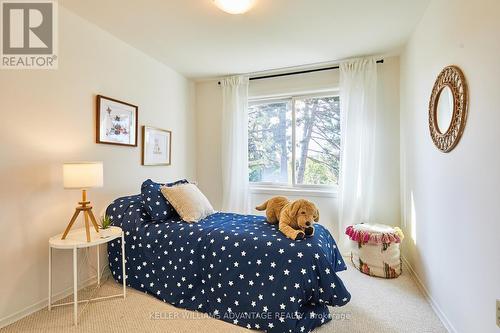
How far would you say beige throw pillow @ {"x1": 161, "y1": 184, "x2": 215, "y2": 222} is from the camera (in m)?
2.33

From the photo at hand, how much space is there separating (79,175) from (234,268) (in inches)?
51.9

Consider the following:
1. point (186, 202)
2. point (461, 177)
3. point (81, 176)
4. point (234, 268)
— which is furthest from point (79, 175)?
point (461, 177)

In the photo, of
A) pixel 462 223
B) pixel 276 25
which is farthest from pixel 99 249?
pixel 462 223

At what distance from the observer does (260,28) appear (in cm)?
242

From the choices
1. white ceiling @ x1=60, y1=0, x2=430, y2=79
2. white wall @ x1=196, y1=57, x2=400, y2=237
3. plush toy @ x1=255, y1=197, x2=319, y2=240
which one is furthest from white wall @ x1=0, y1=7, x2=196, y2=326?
plush toy @ x1=255, y1=197, x2=319, y2=240

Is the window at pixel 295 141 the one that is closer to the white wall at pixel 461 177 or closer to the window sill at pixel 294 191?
the window sill at pixel 294 191

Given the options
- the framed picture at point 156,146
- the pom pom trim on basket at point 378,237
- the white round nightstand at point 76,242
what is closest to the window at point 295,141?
the pom pom trim on basket at point 378,237

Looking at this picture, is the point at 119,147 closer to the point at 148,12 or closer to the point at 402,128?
the point at 148,12

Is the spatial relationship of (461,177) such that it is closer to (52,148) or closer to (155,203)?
(155,203)

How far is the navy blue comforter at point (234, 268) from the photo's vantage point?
1.69m

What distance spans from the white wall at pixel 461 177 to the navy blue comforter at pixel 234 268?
2.35 feet

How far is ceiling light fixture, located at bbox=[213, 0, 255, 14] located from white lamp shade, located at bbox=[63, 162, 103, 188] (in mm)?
1564

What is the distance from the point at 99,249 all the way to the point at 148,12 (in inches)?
86.5

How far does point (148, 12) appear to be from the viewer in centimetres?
216
